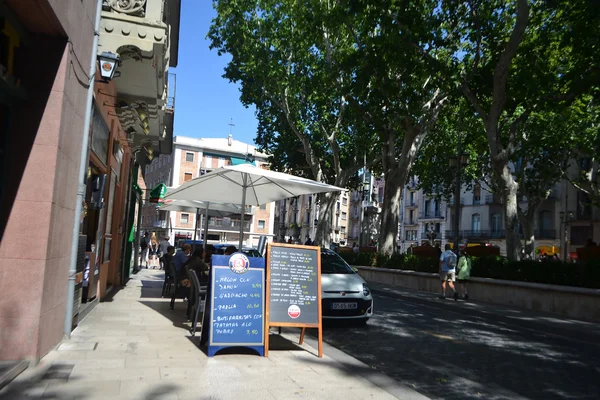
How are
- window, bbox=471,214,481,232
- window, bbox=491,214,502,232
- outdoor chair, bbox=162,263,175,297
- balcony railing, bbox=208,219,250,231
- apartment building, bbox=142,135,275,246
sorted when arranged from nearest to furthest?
1. outdoor chair, bbox=162,263,175,297
2. window, bbox=491,214,502,232
3. window, bbox=471,214,481,232
4. apartment building, bbox=142,135,275,246
5. balcony railing, bbox=208,219,250,231

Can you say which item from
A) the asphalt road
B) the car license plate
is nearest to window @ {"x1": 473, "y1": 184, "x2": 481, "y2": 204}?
the asphalt road

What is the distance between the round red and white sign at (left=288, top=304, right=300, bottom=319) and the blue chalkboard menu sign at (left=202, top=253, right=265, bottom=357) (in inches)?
16.4

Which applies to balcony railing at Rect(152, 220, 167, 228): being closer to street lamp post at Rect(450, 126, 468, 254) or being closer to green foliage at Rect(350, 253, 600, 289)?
street lamp post at Rect(450, 126, 468, 254)

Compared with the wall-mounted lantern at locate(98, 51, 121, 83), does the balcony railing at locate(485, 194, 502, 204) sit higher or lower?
higher

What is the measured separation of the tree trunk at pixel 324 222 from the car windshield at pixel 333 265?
2029cm

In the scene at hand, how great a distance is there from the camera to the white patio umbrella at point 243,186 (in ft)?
31.7

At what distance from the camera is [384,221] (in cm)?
2481

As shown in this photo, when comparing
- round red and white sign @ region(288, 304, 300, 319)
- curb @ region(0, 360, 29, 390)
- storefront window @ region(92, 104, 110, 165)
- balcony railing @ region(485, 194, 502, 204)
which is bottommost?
curb @ region(0, 360, 29, 390)

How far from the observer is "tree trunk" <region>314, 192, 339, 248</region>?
1299 inches

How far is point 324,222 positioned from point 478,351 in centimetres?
2548

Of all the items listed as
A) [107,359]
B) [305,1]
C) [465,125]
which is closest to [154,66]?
[107,359]

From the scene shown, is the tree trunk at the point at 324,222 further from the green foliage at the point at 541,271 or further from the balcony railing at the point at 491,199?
the balcony railing at the point at 491,199

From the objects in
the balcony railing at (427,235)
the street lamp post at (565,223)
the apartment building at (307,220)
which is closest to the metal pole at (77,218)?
the street lamp post at (565,223)

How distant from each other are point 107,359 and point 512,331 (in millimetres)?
7943
